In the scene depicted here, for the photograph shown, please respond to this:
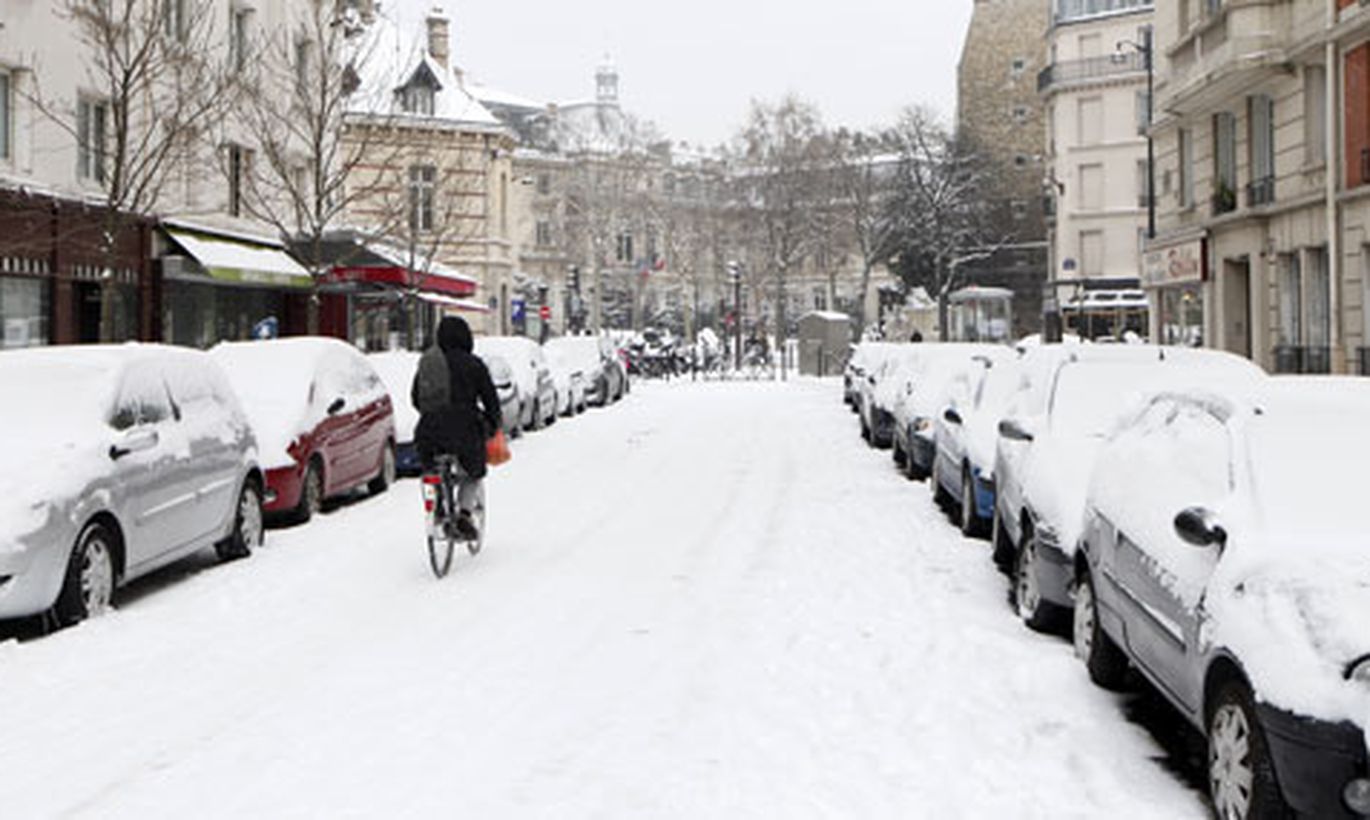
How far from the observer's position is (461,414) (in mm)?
10688

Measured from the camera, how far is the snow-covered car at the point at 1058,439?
8133 millimetres

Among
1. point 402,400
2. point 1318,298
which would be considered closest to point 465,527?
point 402,400

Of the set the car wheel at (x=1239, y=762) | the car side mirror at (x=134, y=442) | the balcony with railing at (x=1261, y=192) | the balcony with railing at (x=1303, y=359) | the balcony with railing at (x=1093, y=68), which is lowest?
the car wheel at (x=1239, y=762)

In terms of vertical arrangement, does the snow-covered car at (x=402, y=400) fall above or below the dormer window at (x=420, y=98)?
below

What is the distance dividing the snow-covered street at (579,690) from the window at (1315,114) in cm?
1527

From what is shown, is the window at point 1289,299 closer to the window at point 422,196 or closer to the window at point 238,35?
the window at point 422,196

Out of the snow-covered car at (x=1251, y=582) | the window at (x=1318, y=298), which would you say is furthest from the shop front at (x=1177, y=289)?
the snow-covered car at (x=1251, y=582)

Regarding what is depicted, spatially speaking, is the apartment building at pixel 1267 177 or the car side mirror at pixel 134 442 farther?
the apartment building at pixel 1267 177

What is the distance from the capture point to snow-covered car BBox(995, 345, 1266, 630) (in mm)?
8133

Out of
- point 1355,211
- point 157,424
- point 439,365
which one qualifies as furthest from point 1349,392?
point 1355,211

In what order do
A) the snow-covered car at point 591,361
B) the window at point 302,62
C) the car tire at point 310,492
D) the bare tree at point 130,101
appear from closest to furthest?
the car tire at point 310,492 → the bare tree at point 130,101 → the window at point 302,62 → the snow-covered car at point 591,361

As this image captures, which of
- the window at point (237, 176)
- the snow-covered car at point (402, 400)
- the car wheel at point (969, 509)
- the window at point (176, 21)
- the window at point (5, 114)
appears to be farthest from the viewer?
the window at point (237, 176)

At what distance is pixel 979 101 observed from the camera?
7900cm

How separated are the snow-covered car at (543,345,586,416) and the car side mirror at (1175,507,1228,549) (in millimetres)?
23278
